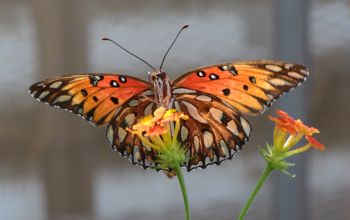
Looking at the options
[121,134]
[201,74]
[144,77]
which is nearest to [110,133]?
[121,134]

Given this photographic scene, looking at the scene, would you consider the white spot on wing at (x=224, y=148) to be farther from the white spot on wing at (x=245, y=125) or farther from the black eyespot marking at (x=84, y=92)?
the black eyespot marking at (x=84, y=92)

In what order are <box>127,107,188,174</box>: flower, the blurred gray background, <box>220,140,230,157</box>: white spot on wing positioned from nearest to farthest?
<box>127,107,188,174</box>: flower < <box>220,140,230,157</box>: white spot on wing < the blurred gray background

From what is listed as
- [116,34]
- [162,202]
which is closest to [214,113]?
[116,34]

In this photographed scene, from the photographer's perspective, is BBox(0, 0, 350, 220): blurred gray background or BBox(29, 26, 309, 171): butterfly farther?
BBox(0, 0, 350, 220): blurred gray background

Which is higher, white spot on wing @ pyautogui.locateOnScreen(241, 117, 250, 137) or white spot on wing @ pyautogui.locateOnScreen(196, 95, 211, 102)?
white spot on wing @ pyautogui.locateOnScreen(196, 95, 211, 102)

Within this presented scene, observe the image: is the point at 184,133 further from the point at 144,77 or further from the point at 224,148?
the point at 144,77

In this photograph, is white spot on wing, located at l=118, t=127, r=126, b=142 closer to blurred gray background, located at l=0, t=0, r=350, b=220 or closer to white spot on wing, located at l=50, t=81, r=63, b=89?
white spot on wing, located at l=50, t=81, r=63, b=89

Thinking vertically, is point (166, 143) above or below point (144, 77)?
above

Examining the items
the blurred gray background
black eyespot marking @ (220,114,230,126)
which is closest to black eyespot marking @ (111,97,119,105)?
black eyespot marking @ (220,114,230,126)

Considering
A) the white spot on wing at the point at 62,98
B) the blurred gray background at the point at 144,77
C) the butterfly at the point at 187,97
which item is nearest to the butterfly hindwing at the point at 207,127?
the butterfly at the point at 187,97
